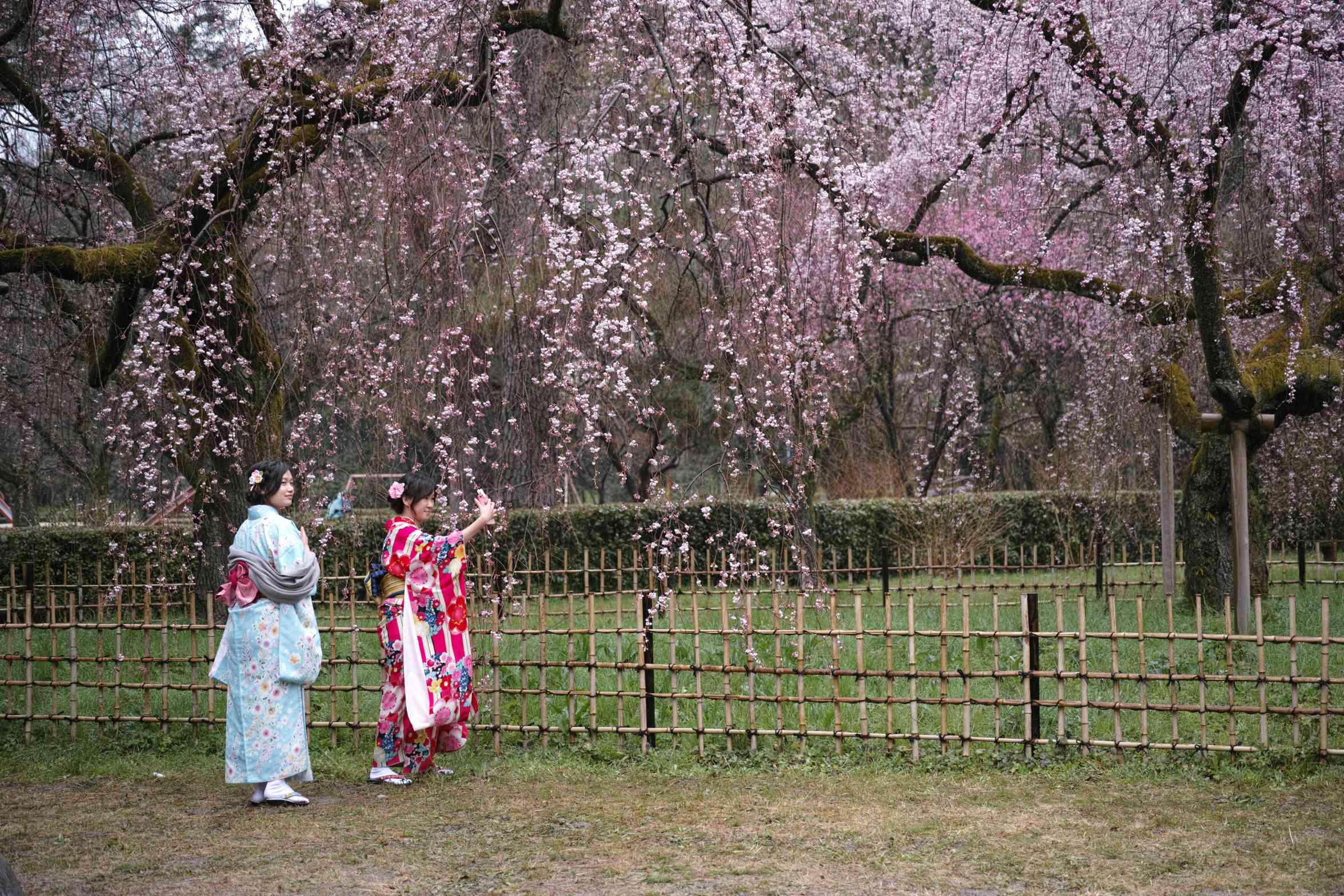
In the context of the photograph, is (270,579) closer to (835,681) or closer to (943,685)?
(835,681)

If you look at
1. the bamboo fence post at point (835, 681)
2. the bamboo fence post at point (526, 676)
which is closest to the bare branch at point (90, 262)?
the bamboo fence post at point (526, 676)

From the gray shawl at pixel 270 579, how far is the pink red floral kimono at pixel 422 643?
35 centimetres

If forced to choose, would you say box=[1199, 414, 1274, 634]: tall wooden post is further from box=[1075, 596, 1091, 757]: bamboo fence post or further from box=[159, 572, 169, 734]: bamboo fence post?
box=[159, 572, 169, 734]: bamboo fence post

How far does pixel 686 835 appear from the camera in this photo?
12.5ft

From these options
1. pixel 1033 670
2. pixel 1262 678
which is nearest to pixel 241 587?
pixel 1033 670

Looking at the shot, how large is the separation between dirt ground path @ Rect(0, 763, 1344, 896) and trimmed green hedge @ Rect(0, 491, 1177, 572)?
4.67m

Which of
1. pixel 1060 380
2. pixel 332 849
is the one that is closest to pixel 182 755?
pixel 332 849

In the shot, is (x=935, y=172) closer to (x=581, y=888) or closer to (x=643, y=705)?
(x=643, y=705)

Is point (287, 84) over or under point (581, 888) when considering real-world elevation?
over

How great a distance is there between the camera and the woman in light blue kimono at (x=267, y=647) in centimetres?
427

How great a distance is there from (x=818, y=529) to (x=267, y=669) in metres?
8.89

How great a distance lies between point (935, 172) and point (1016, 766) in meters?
6.15

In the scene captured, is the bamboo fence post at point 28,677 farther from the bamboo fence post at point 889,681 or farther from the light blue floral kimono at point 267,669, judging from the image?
the bamboo fence post at point 889,681

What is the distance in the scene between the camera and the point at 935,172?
956 cm
